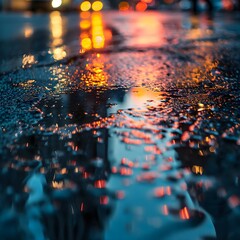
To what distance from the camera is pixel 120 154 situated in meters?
2.46

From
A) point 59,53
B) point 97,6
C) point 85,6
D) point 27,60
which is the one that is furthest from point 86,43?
point 97,6

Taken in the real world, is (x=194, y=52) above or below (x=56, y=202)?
below

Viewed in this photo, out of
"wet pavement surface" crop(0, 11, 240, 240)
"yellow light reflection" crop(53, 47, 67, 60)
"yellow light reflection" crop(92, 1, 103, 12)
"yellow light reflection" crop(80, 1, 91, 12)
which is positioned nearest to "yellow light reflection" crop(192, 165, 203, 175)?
"wet pavement surface" crop(0, 11, 240, 240)

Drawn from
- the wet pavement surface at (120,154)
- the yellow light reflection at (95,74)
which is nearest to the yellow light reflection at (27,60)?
the wet pavement surface at (120,154)

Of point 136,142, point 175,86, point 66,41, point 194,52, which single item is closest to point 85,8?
point 66,41

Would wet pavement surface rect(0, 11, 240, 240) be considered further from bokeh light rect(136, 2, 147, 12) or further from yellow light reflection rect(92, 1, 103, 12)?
bokeh light rect(136, 2, 147, 12)

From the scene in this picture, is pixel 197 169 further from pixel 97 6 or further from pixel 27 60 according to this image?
pixel 97 6

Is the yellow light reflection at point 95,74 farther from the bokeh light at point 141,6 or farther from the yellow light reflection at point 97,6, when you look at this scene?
the bokeh light at point 141,6

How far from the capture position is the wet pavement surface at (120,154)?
172cm

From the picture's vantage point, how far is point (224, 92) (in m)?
3.99

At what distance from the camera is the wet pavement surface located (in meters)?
1.72

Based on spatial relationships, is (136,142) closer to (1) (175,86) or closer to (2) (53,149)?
(2) (53,149)

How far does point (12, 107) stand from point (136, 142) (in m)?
1.32

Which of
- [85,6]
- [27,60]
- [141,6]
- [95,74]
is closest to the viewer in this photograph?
[95,74]
